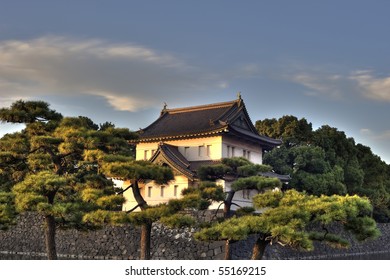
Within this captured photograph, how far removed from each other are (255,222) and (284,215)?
0.90 m

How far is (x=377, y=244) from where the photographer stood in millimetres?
42062

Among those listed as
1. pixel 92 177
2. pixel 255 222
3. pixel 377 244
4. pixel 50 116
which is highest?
pixel 50 116

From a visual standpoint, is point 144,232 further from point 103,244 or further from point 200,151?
point 200,151

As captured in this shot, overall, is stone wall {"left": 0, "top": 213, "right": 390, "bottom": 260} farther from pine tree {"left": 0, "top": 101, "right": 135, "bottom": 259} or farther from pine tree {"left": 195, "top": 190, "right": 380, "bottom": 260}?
pine tree {"left": 195, "top": 190, "right": 380, "bottom": 260}

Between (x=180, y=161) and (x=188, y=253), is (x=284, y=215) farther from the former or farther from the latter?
(x=180, y=161)

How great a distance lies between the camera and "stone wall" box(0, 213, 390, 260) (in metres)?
25.3

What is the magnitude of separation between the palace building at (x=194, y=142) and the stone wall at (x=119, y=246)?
320 cm

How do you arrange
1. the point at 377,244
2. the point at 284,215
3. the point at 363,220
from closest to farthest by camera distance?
the point at 284,215
the point at 363,220
the point at 377,244

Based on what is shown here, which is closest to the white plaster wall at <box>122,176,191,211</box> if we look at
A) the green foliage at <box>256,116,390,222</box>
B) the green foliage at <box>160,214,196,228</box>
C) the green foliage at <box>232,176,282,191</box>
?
the green foliage at <box>232,176,282,191</box>

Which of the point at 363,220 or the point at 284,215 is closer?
the point at 284,215

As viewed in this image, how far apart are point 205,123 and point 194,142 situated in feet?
4.43

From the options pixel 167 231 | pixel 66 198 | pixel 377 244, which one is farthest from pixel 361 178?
pixel 66 198

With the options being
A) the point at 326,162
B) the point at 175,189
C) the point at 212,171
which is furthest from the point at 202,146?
the point at 326,162

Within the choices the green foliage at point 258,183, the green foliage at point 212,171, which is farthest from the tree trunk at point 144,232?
the green foliage at point 212,171
